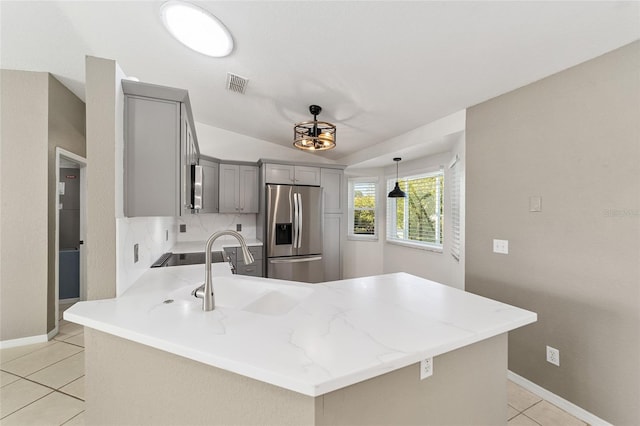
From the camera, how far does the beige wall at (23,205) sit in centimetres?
257

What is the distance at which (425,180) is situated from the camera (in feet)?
13.1

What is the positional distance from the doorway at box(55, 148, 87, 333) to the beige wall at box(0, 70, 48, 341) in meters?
1.04

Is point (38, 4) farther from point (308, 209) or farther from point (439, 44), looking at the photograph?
point (308, 209)

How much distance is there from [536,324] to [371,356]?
1976 millimetres

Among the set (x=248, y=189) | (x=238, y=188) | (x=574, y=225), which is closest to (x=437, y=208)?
(x=574, y=225)

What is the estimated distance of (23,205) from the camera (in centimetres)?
261

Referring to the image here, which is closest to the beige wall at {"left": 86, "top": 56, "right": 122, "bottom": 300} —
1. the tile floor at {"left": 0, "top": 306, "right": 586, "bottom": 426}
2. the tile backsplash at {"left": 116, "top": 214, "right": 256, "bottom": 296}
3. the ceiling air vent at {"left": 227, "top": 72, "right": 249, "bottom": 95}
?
the tile backsplash at {"left": 116, "top": 214, "right": 256, "bottom": 296}

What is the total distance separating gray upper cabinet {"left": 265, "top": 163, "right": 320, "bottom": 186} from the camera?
3946 mm

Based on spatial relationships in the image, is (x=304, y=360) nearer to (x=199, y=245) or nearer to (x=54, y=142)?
(x=199, y=245)

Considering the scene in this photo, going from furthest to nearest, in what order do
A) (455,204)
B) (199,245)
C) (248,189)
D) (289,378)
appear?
(248,189), (199,245), (455,204), (289,378)

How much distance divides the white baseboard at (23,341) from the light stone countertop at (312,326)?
7.26ft

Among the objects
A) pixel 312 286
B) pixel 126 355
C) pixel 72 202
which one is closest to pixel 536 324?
pixel 312 286

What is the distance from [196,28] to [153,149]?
105cm

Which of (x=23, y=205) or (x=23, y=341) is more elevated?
(x=23, y=205)
